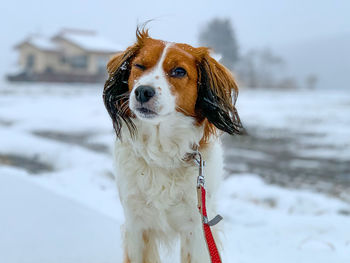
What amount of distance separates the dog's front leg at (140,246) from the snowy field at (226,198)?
0.25 meters

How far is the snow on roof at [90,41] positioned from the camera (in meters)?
34.0

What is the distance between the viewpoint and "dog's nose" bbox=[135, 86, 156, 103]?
2.03m

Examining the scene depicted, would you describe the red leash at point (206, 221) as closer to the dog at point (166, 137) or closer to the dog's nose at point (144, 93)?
the dog at point (166, 137)

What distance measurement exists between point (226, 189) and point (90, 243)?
Answer: 2376 mm

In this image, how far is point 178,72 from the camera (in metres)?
2.28

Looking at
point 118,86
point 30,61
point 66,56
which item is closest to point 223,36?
point 66,56

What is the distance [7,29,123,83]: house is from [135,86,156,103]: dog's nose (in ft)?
105

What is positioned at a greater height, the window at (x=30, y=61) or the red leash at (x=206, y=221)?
the red leash at (x=206, y=221)

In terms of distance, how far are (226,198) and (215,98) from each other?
2.21m

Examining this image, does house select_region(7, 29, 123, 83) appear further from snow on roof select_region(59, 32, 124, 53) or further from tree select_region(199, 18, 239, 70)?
tree select_region(199, 18, 239, 70)

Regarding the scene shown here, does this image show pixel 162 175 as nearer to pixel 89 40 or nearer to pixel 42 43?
pixel 42 43

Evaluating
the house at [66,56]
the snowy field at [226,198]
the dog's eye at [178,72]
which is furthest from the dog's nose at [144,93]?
the house at [66,56]

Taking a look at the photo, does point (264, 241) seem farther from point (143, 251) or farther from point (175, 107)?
point (175, 107)

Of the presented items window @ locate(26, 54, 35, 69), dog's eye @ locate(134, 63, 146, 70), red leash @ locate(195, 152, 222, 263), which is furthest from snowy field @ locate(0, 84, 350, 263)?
window @ locate(26, 54, 35, 69)
